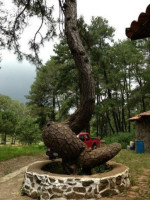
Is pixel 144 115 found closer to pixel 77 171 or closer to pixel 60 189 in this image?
pixel 77 171

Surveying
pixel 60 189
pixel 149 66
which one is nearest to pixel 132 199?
pixel 60 189

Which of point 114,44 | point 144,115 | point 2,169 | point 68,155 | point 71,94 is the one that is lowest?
point 2,169

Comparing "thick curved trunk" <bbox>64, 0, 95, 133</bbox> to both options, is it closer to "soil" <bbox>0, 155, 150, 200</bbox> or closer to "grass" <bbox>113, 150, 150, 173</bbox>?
"soil" <bbox>0, 155, 150, 200</bbox>

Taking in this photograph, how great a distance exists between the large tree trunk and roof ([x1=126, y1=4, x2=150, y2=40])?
9.81 ft

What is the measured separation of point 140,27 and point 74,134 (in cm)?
384

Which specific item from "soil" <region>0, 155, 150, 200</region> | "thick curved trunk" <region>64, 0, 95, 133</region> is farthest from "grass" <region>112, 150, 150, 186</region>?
"thick curved trunk" <region>64, 0, 95, 133</region>

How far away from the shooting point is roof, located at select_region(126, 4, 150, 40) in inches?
102

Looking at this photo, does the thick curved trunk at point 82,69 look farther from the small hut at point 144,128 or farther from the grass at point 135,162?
the small hut at point 144,128

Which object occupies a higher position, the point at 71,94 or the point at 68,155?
the point at 71,94

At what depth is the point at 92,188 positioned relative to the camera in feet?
16.2

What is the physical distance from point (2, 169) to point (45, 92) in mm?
19896

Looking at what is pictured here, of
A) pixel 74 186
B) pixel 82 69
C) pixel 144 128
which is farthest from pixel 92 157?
pixel 144 128

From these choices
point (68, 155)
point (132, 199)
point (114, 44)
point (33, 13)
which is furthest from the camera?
point (114, 44)

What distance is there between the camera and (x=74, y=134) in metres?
5.98
